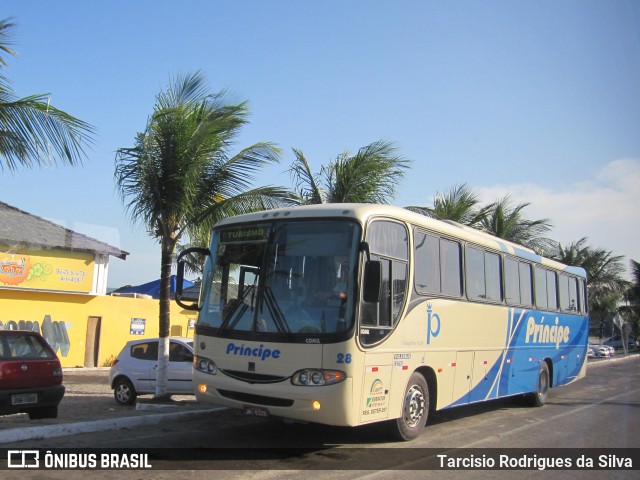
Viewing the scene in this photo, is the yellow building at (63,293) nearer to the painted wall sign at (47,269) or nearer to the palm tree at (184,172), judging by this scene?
the painted wall sign at (47,269)

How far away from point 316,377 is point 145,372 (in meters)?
6.85

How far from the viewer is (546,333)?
14.5 metres

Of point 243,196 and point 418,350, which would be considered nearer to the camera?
point 418,350

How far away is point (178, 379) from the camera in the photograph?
43.1 feet

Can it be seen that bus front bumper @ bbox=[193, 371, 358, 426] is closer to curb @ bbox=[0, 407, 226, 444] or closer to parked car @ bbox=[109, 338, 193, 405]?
curb @ bbox=[0, 407, 226, 444]

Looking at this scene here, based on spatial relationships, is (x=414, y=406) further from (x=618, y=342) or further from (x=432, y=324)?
(x=618, y=342)

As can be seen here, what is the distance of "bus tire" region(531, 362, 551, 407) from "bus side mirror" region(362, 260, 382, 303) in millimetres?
8335

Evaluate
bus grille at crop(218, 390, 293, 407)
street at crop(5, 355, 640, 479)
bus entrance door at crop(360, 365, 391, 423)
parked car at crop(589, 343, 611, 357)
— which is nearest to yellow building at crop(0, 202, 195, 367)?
street at crop(5, 355, 640, 479)

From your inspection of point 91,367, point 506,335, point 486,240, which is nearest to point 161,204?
point 486,240

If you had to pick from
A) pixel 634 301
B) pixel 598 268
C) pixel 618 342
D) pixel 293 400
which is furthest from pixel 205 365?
pixel 618 342

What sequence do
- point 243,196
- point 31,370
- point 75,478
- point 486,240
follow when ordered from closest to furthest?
1. point 75,478
2. point 31,370
3. point 486,240
4. point 243,196

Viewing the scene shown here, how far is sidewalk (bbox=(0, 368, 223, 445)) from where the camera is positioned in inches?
329

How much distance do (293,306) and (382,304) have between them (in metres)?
1.22

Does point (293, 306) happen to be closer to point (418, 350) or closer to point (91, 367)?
point (418, 350)
